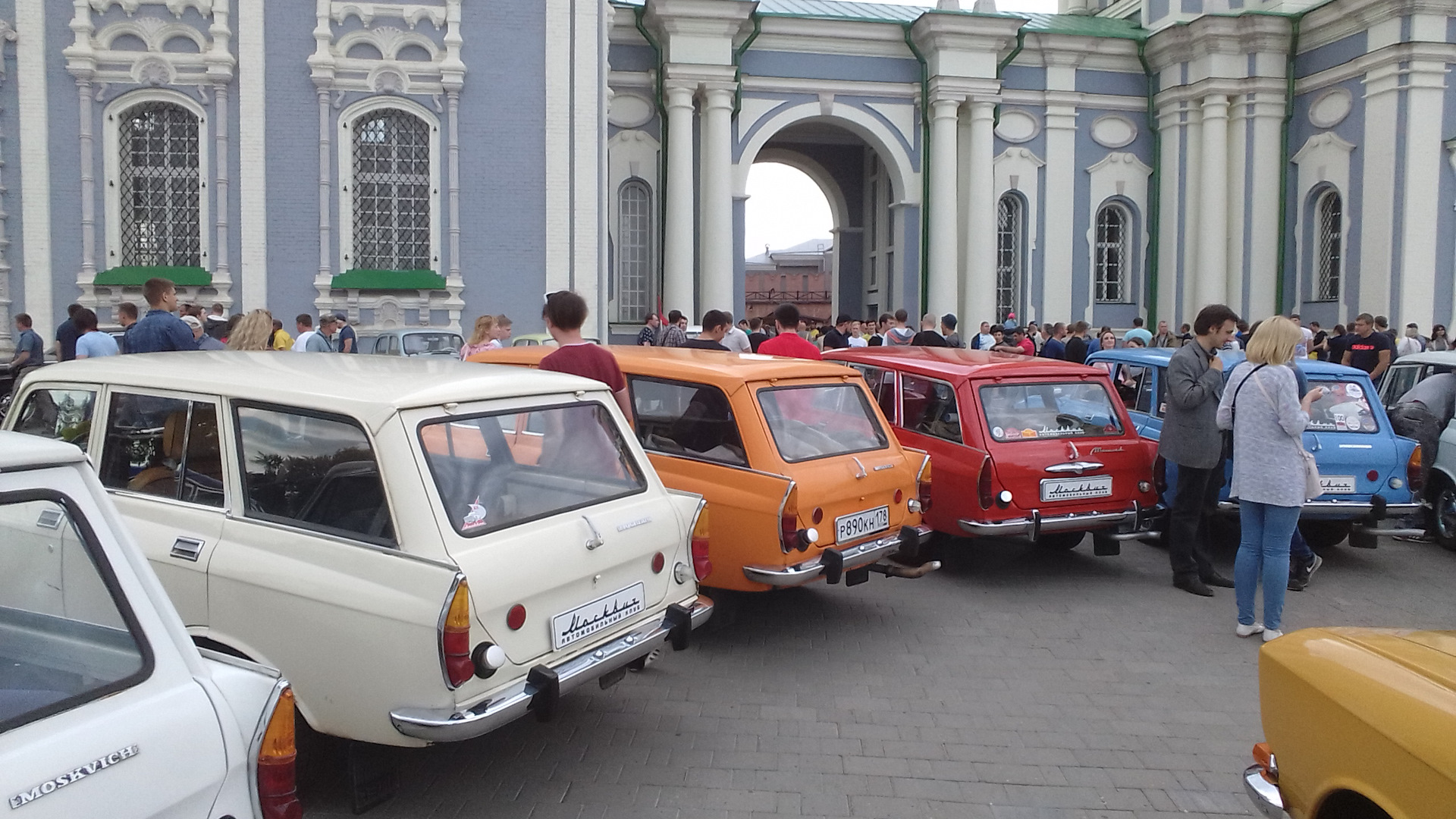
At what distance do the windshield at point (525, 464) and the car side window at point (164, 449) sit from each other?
91 cm

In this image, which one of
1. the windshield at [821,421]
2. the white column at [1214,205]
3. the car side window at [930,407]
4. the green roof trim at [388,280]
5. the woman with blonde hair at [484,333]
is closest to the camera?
the windshield at [821,421]

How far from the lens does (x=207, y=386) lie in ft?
13.4

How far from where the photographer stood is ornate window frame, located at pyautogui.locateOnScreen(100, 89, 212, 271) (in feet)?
50.9

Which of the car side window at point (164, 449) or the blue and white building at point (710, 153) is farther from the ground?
the blue and white building at point (710, 153)

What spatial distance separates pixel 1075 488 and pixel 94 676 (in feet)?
20.7

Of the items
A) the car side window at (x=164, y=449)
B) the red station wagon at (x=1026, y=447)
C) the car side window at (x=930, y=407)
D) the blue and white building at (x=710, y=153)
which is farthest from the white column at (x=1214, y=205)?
the car side window at (x=164, y=449)

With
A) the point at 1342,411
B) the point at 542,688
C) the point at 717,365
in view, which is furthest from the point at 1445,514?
the point at 542,688

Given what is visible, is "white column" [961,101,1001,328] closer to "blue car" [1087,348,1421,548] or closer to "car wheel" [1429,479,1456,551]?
"car wheel" [1429,479,1456,551]

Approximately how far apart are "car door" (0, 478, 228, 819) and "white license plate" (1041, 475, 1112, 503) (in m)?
5.89

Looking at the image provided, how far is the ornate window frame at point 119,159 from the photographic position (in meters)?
15.5

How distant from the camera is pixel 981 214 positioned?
70.5 ft

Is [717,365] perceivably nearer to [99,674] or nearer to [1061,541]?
[1061,541]

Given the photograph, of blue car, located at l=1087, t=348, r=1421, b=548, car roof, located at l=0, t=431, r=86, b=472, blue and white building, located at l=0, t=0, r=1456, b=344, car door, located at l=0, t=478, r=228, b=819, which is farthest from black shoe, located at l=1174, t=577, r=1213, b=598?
blue and white building, located at l=0, t=0, r=1456, b=344

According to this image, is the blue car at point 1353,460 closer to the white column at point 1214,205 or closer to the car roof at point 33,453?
the car roof at point 33,453
